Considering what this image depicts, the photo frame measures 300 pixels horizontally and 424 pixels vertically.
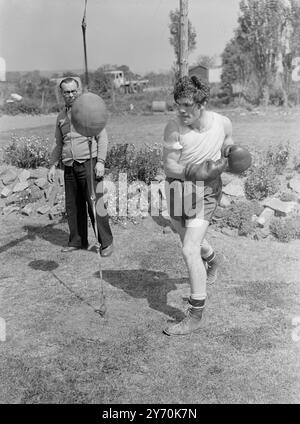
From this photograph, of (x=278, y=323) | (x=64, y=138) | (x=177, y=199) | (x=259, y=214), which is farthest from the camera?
(x=259, y=214)

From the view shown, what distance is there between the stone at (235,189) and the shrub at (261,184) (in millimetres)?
73

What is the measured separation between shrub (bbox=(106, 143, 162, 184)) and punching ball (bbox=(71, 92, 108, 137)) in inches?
133

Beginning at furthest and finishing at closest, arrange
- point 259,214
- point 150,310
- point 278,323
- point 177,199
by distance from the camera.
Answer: point 259,214
point 150,310
point 278,323
point 177,199

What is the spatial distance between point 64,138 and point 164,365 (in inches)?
115

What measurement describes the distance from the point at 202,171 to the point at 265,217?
3120 millimetres

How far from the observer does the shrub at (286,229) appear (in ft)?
21.0

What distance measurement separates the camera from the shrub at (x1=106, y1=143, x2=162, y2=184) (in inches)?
301

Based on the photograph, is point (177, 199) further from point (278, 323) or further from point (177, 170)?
point (278, 323)

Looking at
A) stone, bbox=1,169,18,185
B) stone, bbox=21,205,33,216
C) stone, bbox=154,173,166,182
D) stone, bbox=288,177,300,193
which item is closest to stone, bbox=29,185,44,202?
stone, bbox=21,205,33,216

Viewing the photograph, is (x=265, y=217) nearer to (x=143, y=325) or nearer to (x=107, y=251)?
(x=107, y=251)

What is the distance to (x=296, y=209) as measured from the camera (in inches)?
271

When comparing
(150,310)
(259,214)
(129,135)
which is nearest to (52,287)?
(150,310)

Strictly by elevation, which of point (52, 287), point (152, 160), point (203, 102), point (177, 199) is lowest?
point (52, 287)

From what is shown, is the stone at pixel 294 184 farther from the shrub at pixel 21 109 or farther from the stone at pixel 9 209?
the shrub at pixel 21 109
